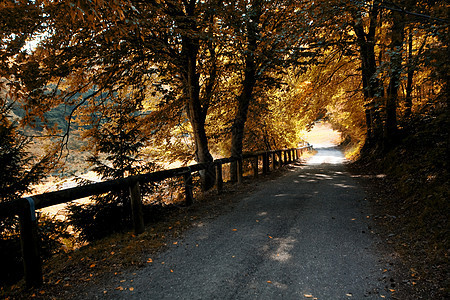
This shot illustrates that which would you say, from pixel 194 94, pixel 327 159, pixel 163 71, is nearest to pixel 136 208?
pixel 163 71

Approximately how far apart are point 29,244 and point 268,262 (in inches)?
118

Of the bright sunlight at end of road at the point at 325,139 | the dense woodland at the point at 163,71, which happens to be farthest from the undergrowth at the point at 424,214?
the bright sunlight at end of road at the point at 325,139

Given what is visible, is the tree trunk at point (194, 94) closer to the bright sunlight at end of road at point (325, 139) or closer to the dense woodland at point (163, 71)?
the dense woodland at point (163, 71)

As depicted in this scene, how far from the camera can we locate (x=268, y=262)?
11.1 feet

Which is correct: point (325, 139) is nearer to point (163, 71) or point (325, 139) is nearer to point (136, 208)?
point (163, 71)

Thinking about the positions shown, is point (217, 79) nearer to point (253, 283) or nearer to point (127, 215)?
point (127, 215)

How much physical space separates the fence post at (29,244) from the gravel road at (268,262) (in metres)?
0.70

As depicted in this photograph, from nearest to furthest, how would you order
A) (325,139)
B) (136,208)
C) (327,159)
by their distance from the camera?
(136,208)
(327,159)
(325,139)

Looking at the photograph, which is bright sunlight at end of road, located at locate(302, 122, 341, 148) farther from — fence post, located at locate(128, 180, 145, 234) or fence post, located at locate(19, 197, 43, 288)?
fence post, located at locate(19, 197, 43, 288)

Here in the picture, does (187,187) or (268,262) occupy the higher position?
(187,187)

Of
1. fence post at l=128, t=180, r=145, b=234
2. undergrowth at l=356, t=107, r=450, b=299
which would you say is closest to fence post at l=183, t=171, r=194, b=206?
fence post at l=128, t=180, r=145, b=234

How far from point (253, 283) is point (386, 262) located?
1.94m

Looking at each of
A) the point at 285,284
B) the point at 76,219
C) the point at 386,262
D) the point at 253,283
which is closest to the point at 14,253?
the point at 76,219

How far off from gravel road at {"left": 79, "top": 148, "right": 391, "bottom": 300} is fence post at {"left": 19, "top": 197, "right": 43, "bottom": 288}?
27.6 inches
